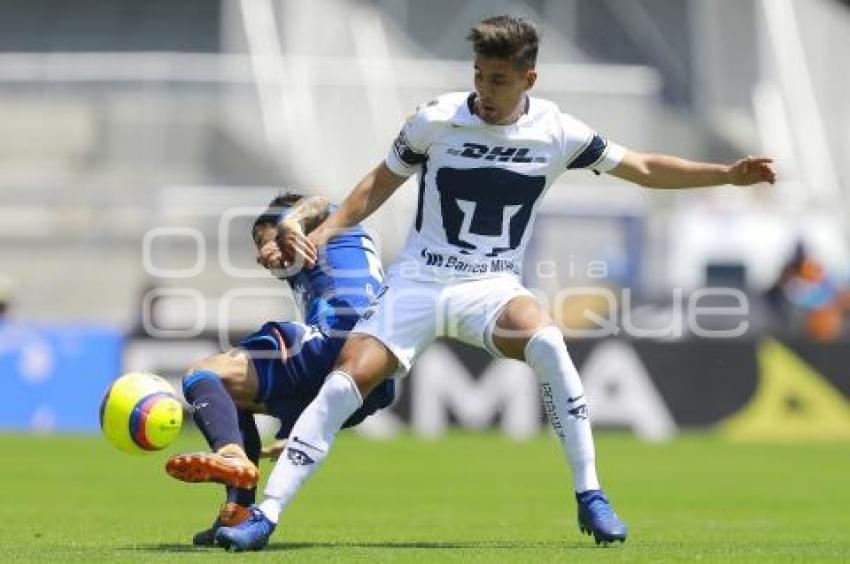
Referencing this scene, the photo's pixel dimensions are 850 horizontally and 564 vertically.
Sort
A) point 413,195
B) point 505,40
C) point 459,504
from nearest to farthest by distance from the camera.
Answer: point 505,40
point 459,504
point 413,195

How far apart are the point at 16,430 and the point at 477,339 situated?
1591 cm

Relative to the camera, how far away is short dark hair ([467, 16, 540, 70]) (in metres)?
9.19

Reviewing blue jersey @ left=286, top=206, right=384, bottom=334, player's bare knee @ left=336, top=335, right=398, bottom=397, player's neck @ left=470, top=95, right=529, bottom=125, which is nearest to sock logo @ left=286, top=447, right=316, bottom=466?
player's bare knee @ left=336, top=335, right=398, bottom=397

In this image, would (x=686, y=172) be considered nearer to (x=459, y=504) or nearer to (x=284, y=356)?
(x=284, y=356)

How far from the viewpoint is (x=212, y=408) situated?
31.5 feet

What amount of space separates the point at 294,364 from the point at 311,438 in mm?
721

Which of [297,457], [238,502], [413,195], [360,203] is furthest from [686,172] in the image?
[413,195]

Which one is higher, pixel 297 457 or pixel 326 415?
pixel 326 415

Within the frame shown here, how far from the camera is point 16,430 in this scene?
80.8 ft

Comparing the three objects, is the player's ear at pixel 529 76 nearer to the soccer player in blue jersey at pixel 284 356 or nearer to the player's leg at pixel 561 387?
the player's leg at pixel 561 387

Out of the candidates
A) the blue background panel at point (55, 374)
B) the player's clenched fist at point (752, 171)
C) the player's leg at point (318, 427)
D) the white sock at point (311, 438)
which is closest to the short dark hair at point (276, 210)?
the player's leg at point (318, 427)

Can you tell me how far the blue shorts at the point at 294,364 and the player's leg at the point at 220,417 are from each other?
7 centimetres

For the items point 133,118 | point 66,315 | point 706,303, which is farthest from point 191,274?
point 706,303

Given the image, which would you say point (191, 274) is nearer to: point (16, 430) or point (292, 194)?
point (16, 430)
